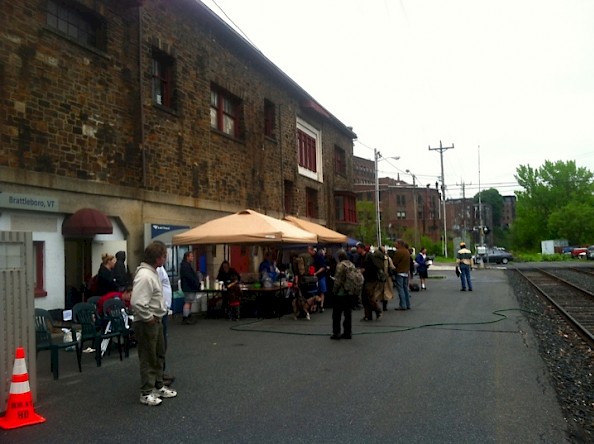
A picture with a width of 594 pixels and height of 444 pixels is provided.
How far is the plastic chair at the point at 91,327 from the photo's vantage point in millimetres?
8254

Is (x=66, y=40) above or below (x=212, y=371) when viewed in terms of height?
above

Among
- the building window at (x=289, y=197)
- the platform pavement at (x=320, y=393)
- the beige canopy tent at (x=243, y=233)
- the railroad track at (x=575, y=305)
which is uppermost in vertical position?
the building window at (x=289, y=197)

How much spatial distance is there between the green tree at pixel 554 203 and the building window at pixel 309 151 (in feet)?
206

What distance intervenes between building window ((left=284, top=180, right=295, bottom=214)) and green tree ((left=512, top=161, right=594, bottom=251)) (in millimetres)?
67637

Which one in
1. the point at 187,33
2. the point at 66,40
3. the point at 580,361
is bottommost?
the point at 580,361

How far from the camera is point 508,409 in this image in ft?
19.1

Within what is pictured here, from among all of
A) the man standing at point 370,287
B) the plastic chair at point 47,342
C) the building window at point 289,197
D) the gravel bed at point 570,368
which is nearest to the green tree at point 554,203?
the building window at point 289,197

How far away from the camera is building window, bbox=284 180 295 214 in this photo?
26.3 m

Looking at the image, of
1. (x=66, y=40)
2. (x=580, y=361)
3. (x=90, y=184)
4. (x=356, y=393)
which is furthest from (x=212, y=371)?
(x=66, y=40)

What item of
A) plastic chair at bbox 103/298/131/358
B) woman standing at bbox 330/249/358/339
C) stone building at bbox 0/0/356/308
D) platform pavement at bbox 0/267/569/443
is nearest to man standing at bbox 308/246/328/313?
platform pavement at bbox 0/267/569/443

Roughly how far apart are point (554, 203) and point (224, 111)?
259ft

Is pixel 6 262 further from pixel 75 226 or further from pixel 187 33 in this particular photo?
pixel 187 33

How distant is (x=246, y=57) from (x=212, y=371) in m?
16.3

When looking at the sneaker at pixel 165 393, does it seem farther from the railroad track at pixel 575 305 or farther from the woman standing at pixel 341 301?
the railroad track at pixel 575 305
